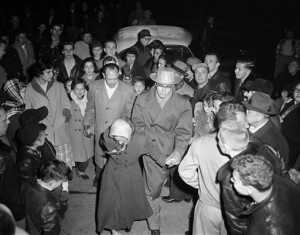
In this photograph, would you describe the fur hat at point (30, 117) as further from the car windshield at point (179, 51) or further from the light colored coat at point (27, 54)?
the light colored coat at point (27, 54)

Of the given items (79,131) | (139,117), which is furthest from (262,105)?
(79,131)

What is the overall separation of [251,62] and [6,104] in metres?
4.29

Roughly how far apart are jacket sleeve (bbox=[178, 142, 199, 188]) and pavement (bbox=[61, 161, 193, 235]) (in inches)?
58.2

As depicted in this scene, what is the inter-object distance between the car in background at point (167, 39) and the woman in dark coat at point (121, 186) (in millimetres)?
4562

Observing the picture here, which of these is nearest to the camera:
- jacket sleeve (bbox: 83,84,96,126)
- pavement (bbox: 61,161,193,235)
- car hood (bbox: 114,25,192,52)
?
pavement (bbox: 61,161,193,235)

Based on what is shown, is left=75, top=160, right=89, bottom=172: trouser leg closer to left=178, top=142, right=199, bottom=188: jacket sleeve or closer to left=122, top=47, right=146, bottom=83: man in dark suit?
left=122, top=47, right=146, bottom=83: man in dark suit

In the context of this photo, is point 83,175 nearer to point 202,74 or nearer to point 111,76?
point 111,76

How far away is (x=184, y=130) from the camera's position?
14.6 feet

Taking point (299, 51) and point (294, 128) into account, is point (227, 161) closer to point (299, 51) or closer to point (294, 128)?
point (294, 128)

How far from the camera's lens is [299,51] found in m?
9.14

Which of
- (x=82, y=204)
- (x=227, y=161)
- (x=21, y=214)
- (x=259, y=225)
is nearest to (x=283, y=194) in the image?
(x=259, y=225)

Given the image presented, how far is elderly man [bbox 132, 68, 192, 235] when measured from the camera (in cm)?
442

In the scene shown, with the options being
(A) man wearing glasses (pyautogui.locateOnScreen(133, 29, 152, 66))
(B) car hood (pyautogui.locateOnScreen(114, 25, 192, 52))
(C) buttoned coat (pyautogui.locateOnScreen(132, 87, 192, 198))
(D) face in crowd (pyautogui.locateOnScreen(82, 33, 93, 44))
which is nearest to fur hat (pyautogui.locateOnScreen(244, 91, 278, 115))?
(C) buttoned coat (pyautogui.locateOnScreen(132, 87, 192, 198))

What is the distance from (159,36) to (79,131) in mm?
4153
